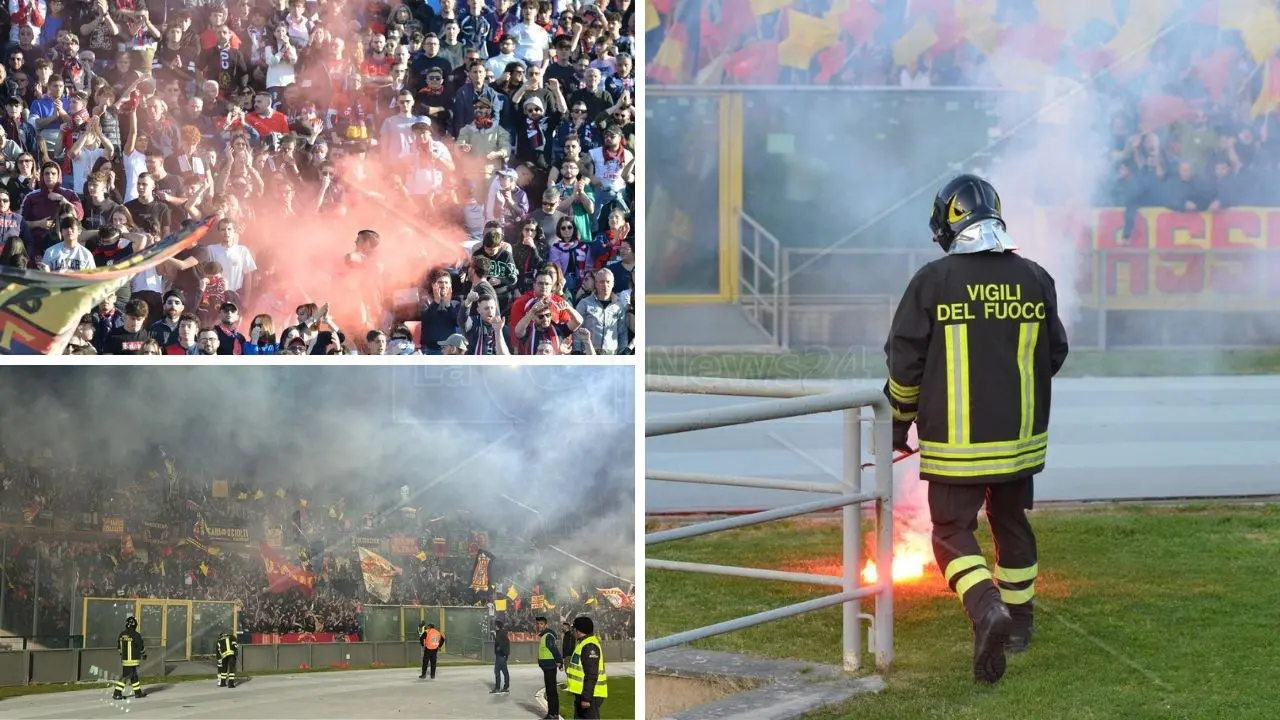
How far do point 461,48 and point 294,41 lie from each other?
1.79 feet

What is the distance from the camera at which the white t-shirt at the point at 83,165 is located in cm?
479

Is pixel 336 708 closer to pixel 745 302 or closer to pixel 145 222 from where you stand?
pixel 145 222

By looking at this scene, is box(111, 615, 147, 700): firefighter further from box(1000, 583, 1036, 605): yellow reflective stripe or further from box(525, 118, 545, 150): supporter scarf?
box(1000, 583, 1036, 605): yellow reflective stripe

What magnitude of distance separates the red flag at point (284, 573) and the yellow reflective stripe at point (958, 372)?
Result: 2.15 m

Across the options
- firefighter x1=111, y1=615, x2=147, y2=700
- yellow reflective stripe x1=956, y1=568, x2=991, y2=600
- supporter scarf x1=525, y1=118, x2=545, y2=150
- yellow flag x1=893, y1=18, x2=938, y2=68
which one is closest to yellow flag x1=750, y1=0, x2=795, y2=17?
yellow flag x1=893, y1=18, x2=938, y2=68

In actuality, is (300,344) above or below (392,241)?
below

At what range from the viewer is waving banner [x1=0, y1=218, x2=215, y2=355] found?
461 centimetres

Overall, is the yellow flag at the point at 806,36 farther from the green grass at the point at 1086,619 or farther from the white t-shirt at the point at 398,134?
the white t-shirt at the point at 398,134

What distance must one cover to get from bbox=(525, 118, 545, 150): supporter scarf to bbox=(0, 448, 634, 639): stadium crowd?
1.26 metres

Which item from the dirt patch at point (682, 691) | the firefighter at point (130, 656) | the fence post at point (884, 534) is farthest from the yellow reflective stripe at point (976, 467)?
the firefighter at point (130, 656)

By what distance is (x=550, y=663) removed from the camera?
4559 mm

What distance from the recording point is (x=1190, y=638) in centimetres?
512

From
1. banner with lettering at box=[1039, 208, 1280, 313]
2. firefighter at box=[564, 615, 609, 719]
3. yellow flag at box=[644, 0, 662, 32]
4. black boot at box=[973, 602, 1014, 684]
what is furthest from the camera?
banner with lettering at box=[1039, 208, 1280, 313]

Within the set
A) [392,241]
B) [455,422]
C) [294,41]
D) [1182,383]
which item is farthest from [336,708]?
[1182,383]
